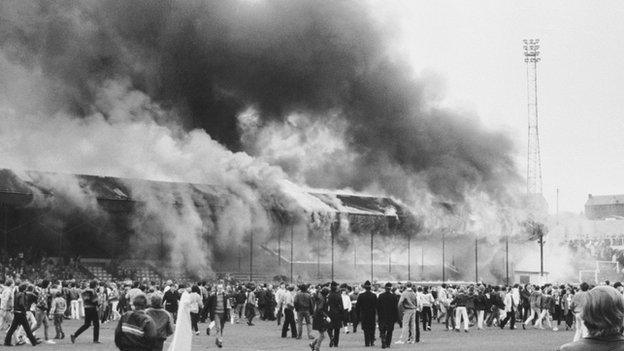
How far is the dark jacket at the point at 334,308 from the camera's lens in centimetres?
2592

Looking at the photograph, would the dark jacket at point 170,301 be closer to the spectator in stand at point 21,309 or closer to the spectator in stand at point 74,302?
the spectator in stand at point 21,309

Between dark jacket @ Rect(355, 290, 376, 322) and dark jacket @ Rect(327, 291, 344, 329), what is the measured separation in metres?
0.61

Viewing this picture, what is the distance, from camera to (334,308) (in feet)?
85.4

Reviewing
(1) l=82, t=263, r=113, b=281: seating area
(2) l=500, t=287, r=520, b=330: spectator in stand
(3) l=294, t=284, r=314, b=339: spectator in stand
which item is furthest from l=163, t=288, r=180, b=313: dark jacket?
(1) l=82, t=263, r=113, b=281: seating area

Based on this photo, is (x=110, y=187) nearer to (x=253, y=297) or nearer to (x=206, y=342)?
(x=253, y=297)

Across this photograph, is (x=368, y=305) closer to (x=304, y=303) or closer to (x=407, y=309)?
(x=407, y=309)

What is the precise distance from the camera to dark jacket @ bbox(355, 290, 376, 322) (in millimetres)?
25922

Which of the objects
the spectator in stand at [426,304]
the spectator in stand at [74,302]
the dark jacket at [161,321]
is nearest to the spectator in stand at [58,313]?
the spectator in stand at [74,302]

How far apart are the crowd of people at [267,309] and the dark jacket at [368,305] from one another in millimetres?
28

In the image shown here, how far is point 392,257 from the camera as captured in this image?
82438 millimetres

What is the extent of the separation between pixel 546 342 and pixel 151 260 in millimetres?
39376

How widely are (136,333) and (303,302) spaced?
18160 millimetres

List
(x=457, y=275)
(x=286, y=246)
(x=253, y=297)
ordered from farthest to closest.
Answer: (x=457, y=275), (x=286, y=246), (x=253, y=297)

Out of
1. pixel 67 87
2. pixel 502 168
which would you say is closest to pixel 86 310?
pixel 67 87
